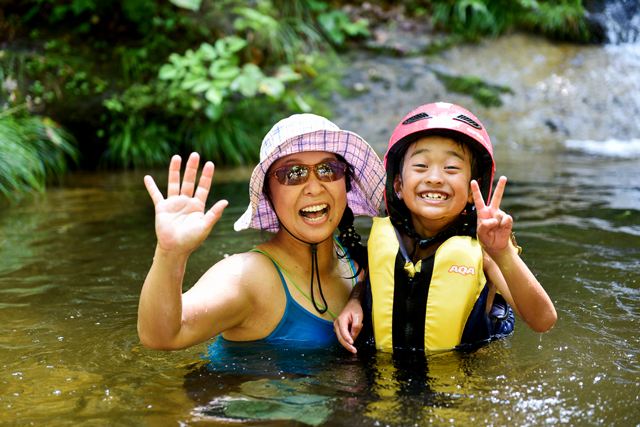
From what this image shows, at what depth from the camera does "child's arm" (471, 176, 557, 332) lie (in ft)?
7.86

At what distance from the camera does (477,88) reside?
1111cm

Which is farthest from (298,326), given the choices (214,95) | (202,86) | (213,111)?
(213,111)

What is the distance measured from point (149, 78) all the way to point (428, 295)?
26.8ft

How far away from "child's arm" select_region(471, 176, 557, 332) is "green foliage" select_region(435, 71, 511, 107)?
8.92m

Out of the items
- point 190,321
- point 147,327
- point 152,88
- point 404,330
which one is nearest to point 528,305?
point 404,330

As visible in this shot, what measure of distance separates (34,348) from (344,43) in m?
10.0

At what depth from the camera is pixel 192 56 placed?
29.1ft

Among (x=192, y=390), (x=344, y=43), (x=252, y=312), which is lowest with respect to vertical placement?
(x=192, y=390)

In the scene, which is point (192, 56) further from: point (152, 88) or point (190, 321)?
point (190, 321)

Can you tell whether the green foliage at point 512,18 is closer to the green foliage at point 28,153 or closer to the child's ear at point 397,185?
the green foliage at point 28,153

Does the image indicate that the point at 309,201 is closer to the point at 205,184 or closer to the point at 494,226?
the point at 205,184

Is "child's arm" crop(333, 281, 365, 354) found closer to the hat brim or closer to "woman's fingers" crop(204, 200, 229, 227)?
the hat brim

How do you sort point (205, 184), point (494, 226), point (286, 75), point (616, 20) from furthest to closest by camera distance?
point (616, 20) < point (286, 75) < point (494, 226) < point (205, 184)

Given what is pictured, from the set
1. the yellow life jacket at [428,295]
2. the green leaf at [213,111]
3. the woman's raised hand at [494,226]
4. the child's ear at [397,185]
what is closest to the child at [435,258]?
the yellow life jacket at [428,295]
